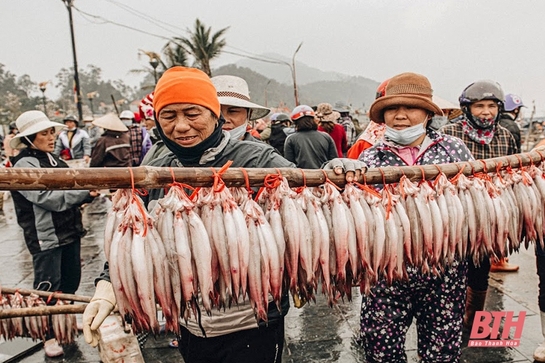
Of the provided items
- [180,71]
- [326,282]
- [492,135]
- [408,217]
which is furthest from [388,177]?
[492,135]

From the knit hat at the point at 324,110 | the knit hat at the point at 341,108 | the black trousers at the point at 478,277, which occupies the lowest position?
the black trousers at the point at 478,277

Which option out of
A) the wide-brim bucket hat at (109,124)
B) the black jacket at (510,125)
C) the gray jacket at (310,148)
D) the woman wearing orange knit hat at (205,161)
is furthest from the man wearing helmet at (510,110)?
the wide-brim bucket hat at (109,124)

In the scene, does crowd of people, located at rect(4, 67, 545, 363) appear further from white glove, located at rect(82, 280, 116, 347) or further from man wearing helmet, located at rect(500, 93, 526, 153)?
man wearing helmet, located at rect(500, 93, 526, 153)

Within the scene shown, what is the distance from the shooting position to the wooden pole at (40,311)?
251cm

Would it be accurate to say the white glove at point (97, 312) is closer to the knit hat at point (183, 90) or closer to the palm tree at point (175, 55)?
the knit hat at point (183, 90)

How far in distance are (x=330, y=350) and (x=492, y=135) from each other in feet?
7.55

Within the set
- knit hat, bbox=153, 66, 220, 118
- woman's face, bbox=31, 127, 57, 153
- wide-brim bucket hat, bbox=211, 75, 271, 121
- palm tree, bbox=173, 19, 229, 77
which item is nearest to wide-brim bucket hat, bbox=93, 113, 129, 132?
woman's face, bbox=31, 127, 57, 153

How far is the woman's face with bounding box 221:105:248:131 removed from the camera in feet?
10.4

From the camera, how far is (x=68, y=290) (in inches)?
153

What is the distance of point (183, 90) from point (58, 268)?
8.88 ft

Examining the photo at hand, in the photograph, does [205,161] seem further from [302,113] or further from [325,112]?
[325,112]

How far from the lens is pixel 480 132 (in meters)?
3.41

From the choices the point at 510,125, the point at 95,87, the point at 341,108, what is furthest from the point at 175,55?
the point at 95,87

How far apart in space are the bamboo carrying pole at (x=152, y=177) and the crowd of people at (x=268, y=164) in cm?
12
